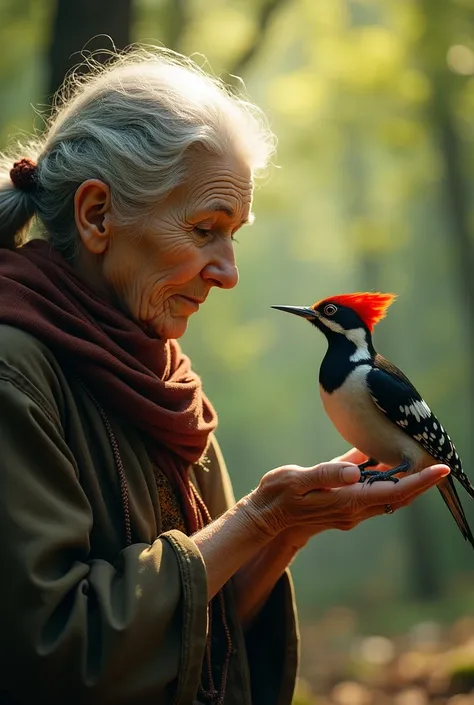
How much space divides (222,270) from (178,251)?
0.49 feet

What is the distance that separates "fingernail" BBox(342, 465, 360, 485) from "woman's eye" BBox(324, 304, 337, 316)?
664 millimetres

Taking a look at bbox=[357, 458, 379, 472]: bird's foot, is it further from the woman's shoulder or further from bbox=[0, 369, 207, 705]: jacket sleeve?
the woman's shoulder

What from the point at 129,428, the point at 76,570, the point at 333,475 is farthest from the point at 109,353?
the point at 333,475

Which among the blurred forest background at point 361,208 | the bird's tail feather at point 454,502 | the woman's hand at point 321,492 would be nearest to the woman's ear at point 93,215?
the woman's hand at point 321,492

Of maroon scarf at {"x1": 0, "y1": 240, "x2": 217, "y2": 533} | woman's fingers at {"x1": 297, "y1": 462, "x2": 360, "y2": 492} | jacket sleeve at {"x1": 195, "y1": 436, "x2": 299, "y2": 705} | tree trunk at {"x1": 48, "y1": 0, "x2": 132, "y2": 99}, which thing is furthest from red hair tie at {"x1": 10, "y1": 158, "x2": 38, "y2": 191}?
tree trunk at {"x1": 48, "y1": 0, "x2": 132, "y2": 99}

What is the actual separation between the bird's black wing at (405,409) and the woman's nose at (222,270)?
0.53m

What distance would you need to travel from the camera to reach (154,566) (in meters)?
1.96

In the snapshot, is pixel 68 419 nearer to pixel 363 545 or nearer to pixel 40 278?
pixel 40 278

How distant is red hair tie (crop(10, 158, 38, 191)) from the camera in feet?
7.89

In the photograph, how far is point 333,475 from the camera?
7.03 feet

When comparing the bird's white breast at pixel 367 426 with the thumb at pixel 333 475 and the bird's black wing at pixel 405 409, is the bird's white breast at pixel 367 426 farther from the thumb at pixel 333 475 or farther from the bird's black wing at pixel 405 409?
the thumb at pixel 333 475

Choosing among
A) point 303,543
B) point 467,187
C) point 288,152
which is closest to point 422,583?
point 467,187

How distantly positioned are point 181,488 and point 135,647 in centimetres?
58

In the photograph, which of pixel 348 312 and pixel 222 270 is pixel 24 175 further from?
pixel 348 312
